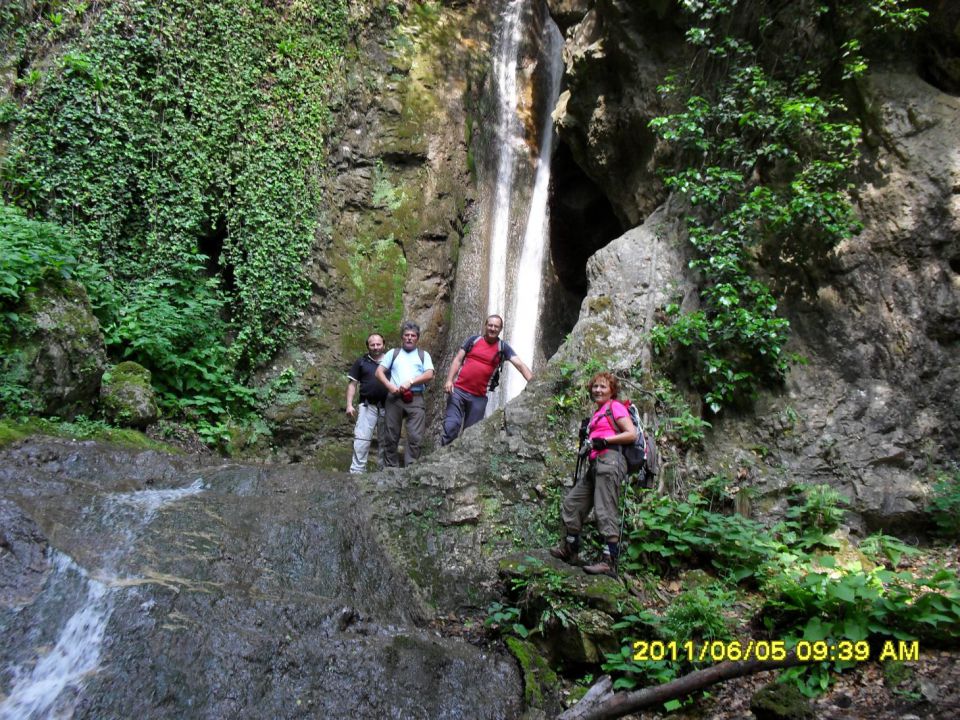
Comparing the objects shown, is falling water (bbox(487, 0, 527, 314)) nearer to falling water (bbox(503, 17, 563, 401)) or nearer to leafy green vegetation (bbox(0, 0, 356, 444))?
falling water (bbox(503, 17, 563, 401))

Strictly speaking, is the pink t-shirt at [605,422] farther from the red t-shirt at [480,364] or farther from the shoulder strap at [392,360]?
the shoulder strap at [392,360]

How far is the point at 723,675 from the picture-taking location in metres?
4.09

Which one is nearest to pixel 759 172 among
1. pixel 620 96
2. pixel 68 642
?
pixel 620 96

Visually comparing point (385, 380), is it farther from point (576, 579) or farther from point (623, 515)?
point (576, 579)

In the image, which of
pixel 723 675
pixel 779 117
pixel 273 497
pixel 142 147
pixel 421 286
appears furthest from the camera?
pixel 421 286

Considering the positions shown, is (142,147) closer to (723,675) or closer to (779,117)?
(779,117)

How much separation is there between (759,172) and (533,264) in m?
5.24

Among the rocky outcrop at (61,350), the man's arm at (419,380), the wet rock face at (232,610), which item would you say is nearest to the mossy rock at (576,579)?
the wet rock face at (232,610)

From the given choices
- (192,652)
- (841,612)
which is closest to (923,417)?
(841,612)

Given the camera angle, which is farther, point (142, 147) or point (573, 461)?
point (142, 147)

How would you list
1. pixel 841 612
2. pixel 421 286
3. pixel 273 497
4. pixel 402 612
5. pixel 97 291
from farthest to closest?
pixel 421 286, pixel 97 291, pixel 273 497, pixel 402 612, pixel 841 612

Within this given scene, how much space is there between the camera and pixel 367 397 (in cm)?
798

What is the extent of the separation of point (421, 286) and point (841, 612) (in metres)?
7.63

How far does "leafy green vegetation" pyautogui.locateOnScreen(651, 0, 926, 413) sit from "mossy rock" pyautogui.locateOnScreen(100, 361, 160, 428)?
5.91 meters
